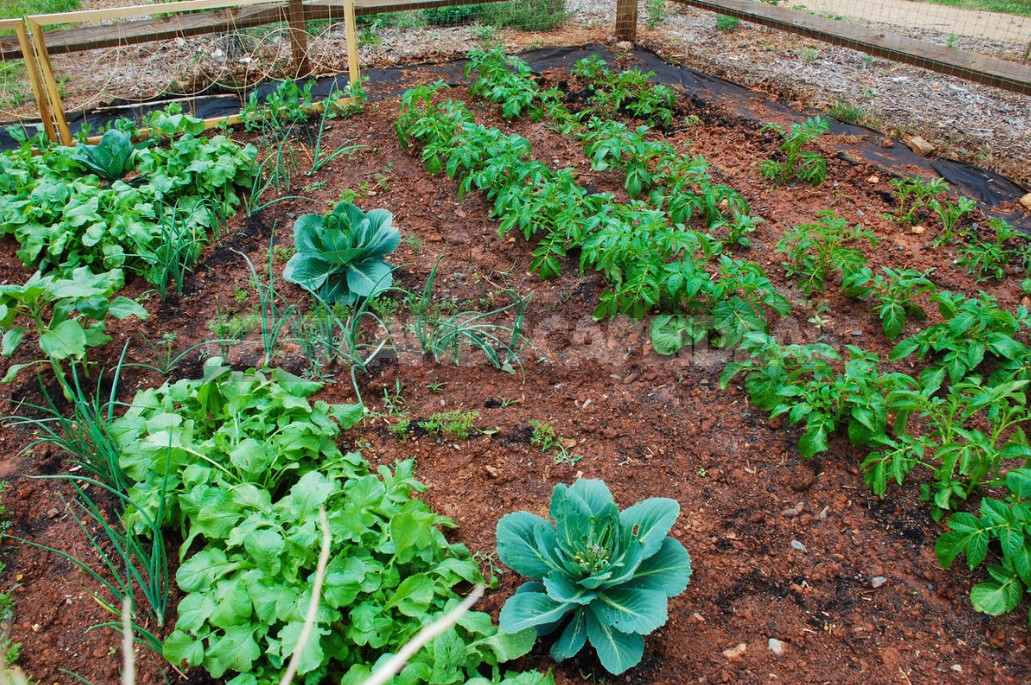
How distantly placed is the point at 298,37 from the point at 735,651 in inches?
217

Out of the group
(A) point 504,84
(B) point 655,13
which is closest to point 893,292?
(A) point 504,84

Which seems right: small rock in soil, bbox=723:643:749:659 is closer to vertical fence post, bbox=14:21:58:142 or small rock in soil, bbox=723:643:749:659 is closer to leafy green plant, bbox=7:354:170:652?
leafy green plant, bbox=7:354:170:652

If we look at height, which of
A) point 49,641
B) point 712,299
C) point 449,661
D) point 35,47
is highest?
point 35,47

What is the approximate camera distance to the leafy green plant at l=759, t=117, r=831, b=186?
446 cm

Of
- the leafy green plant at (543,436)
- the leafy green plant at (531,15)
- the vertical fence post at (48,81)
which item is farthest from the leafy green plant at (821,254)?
the leafy green plant at (531,15)

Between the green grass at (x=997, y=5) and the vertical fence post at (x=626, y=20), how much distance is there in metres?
5.09

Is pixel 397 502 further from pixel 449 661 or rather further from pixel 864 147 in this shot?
pixel 864 147

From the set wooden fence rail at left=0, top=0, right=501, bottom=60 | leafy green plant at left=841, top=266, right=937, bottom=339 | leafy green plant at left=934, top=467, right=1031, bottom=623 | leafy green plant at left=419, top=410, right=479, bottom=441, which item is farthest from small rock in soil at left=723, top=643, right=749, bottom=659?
wooden fence rail at left=0, top=0, right=501, bottom=60

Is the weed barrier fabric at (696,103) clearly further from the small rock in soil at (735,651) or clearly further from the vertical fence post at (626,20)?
the small rock in soil at (735,651)

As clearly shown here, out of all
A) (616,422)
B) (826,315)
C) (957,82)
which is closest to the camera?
(616,422)

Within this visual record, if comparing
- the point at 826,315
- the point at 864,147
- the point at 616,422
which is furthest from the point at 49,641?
the point at 864,147

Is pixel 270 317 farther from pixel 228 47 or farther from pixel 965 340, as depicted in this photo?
pixel 228 47

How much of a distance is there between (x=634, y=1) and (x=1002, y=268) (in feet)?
14.1

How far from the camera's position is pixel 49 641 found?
225 cm
